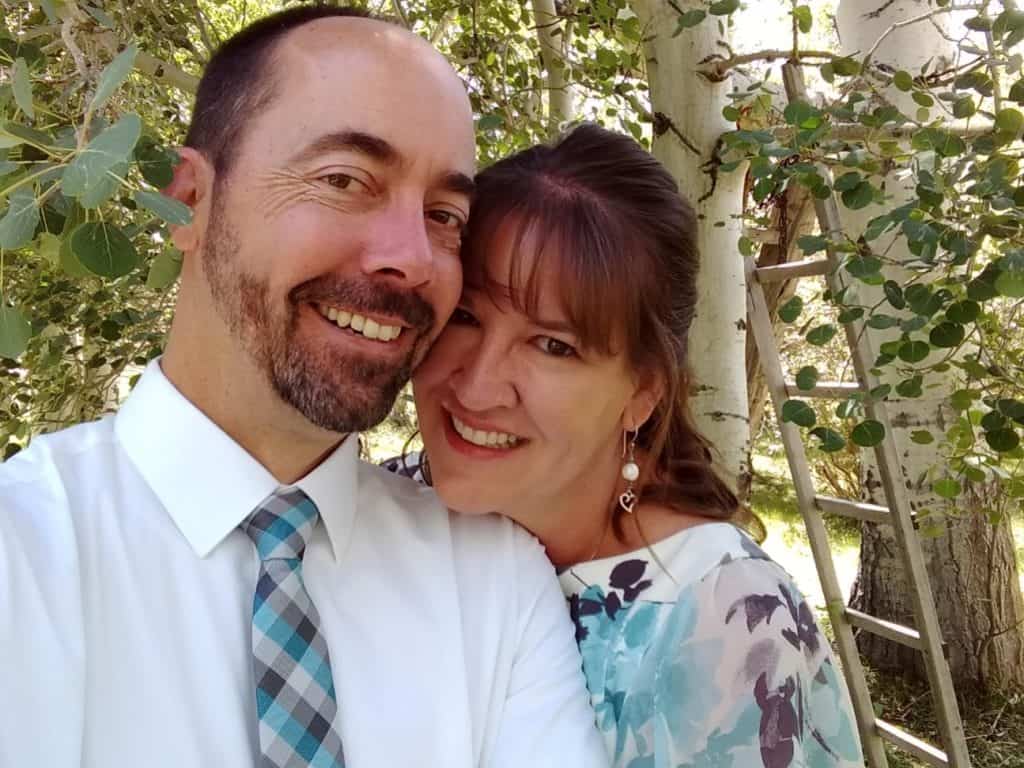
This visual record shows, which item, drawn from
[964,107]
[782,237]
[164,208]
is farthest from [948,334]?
[782,237]

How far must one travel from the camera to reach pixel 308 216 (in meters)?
1.20

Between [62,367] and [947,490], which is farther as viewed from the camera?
[62,367]

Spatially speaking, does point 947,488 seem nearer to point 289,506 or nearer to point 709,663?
point 709,663

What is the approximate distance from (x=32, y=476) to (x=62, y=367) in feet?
5.63

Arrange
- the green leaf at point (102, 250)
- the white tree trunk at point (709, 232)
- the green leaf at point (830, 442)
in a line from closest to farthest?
the green leaf at point (102, 250) → the green leaf at point (830, 442) → the white tree trunk at point (709, 232)

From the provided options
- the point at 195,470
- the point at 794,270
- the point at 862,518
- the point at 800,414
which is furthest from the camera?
the point at 862,518

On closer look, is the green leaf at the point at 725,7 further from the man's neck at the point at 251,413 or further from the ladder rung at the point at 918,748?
the ladder rung at the point at 918,748

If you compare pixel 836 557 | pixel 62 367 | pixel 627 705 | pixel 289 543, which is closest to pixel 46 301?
pixel 62 367

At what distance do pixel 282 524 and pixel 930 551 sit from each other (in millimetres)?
3426

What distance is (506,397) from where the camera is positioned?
4.82 feet

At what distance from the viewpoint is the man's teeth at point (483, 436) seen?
1.50 m

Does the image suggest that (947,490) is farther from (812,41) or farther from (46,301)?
(812,41)

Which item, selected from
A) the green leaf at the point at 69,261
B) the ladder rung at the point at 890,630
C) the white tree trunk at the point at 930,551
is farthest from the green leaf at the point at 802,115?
the ladder rung at the point at 890,630

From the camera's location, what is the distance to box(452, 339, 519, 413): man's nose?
1458mm
